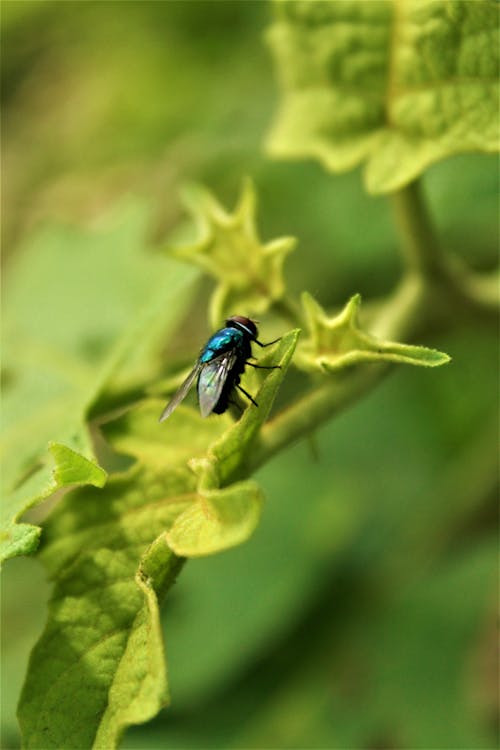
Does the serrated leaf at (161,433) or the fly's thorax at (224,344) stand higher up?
the fly's thorax at (224,344)

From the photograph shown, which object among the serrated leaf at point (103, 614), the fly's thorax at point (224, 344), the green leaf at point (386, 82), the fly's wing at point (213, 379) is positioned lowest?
the serrated leaf at point (103, 614)

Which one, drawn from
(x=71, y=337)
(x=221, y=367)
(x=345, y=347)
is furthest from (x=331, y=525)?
(x=345, y=347)

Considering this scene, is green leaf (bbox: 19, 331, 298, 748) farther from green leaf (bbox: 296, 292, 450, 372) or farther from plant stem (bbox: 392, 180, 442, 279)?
plant stem (bbox: 392, 180, 442, 279)

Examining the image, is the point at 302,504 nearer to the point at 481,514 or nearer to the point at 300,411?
the point at 481,514

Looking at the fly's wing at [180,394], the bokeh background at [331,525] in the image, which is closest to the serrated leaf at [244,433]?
the fly's wing at [180,394]

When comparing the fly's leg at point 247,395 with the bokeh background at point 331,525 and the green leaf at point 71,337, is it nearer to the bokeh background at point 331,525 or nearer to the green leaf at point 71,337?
the green leaf at point 71,337

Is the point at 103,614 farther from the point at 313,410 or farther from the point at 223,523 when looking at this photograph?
the point at 313,410
